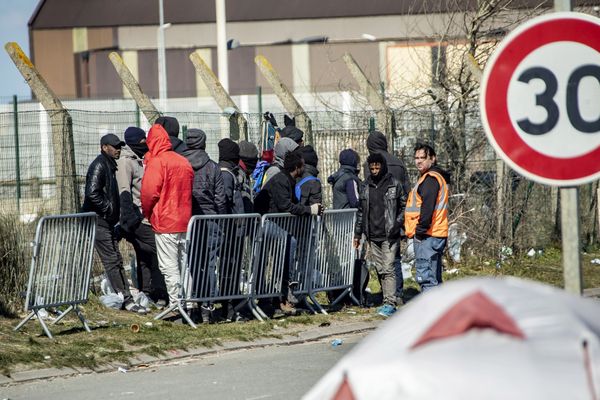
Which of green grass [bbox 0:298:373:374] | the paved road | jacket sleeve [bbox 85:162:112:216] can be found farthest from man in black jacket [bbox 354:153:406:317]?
jacket sleeve [bbox 85:162:112:216]

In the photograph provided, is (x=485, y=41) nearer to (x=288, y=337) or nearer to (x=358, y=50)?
(x=288, y=337)

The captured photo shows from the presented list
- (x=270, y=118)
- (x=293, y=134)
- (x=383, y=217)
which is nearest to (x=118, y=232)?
(x=293, y=134)

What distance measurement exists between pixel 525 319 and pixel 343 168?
10.2 metres

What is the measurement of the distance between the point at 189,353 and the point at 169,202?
206cm

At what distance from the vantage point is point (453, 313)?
4.09m

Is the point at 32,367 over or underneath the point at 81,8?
underneath

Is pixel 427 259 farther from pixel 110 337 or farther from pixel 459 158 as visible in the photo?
pixel 459 158

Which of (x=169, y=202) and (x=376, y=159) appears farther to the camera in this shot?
(x=376, y=159)

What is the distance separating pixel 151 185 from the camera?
476 inches

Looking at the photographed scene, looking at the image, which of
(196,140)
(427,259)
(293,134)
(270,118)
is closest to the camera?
(427,259)

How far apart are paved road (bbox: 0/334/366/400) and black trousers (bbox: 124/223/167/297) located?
305 centimetres

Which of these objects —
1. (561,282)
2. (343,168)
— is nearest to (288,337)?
(343,168)

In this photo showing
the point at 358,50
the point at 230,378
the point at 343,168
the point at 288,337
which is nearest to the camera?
the point at 230,378

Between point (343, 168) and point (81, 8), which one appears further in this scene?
point (81, 8)
